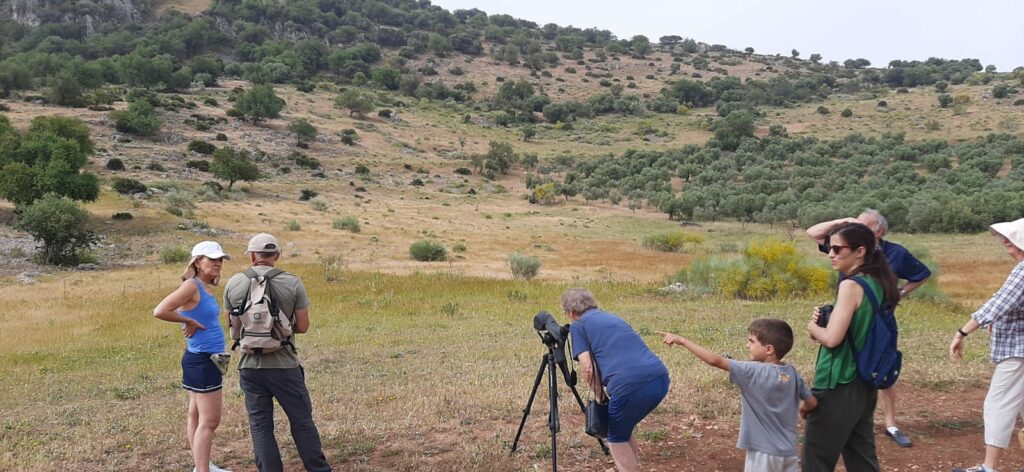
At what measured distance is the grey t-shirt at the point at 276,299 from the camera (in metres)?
4.54

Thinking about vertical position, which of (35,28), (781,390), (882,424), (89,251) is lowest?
(89,251)

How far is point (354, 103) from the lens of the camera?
282 ft

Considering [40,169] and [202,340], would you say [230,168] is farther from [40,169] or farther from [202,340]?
[202,340]

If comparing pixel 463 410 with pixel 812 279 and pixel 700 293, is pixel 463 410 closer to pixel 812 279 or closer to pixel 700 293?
pixel 700 293

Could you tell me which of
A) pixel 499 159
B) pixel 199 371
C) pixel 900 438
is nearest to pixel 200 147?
pixel 499 159

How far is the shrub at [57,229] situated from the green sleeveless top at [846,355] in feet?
100

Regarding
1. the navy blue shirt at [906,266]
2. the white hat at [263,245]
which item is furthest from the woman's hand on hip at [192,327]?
the navy blue shirt at [906,266]

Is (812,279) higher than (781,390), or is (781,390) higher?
(781,390)

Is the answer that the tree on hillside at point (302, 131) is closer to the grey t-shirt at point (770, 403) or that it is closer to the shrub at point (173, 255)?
Result: the shrub at point (173, 255)

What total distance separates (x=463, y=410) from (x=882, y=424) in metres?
4.16

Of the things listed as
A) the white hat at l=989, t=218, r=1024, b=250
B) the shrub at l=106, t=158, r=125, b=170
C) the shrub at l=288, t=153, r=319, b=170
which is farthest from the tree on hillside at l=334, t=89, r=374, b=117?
the white hat at l=989, t=218, r=1024, b=250

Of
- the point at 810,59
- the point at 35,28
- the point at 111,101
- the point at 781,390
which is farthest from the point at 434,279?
the point at 810,59

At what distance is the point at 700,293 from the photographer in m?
18.1

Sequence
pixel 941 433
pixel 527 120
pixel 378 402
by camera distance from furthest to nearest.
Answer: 1. pixel 527 120
2. pixel 378 402
3. pixel 941 433
